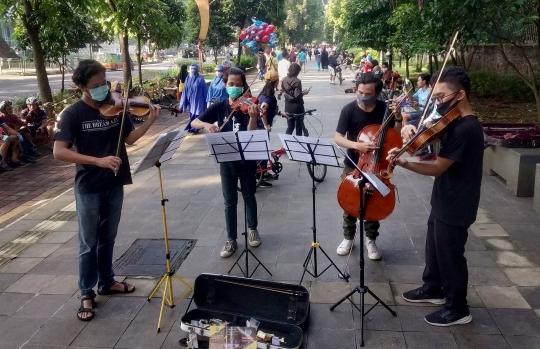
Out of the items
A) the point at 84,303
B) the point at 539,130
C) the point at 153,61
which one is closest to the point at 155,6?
the point at 539,130

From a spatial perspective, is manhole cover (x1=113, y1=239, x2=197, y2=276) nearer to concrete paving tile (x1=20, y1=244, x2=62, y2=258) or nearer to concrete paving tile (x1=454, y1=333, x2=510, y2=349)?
concrete paving tile (x1=20, y1=244, x2=62, y2=258)

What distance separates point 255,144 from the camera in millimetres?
4039

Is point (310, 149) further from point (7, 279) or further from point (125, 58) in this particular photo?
point (125, 58)

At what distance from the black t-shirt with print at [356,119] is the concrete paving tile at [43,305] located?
2.89m

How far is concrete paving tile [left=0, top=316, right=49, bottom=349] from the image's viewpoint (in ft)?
11.8

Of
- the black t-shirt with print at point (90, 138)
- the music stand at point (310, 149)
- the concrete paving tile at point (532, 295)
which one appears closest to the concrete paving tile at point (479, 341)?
the concrete paving tile at point (532, 295)

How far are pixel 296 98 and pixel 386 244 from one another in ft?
14.7

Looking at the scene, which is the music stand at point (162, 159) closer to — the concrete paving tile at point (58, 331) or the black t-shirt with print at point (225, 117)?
the concrete paving tile at point (58, 331)

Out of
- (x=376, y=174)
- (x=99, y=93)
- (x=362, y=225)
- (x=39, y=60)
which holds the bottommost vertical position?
(x=362, y=225)

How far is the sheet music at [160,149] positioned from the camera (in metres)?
3.59

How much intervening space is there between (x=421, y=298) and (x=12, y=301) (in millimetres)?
3495

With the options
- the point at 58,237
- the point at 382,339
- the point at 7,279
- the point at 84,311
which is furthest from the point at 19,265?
the point at 382,339

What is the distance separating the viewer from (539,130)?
7.20 m

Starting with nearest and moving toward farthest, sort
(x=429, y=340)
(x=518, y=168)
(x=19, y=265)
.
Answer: (x=429, y=340) < (x=19, y=265) < (x=518, y=168)
